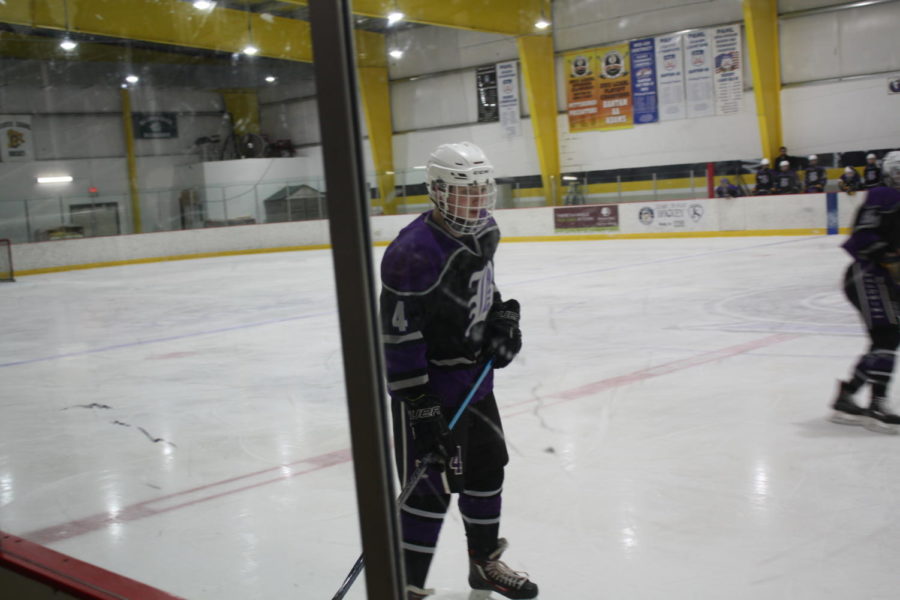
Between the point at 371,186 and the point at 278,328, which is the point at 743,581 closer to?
the point at 371,186

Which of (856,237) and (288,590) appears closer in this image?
(288,590)

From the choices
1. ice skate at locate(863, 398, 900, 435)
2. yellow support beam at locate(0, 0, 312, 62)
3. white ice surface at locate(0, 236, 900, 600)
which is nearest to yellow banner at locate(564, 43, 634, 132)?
white ice surface at locate(0, 236, 900, 600)

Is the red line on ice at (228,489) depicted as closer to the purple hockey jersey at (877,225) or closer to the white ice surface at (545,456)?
the white ice surface at (545,456)

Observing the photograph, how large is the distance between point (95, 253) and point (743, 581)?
749 centimetres

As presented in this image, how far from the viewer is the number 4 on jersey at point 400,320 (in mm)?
1510

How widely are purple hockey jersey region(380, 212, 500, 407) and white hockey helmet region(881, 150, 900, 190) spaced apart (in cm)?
173

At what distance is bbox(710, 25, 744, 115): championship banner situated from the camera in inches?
515

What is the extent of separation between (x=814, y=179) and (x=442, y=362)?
1161cm

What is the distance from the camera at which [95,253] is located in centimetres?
812

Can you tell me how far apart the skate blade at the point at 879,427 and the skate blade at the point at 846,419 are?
1.1 inches

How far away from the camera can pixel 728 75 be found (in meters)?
13.4

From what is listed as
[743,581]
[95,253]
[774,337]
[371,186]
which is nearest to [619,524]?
[743,581]

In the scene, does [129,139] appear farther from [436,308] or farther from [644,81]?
[644,81]

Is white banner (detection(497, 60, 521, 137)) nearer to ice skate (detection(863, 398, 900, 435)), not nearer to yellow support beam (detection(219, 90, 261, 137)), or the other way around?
yellow support beam (detection(219, 90, 261, 137))
